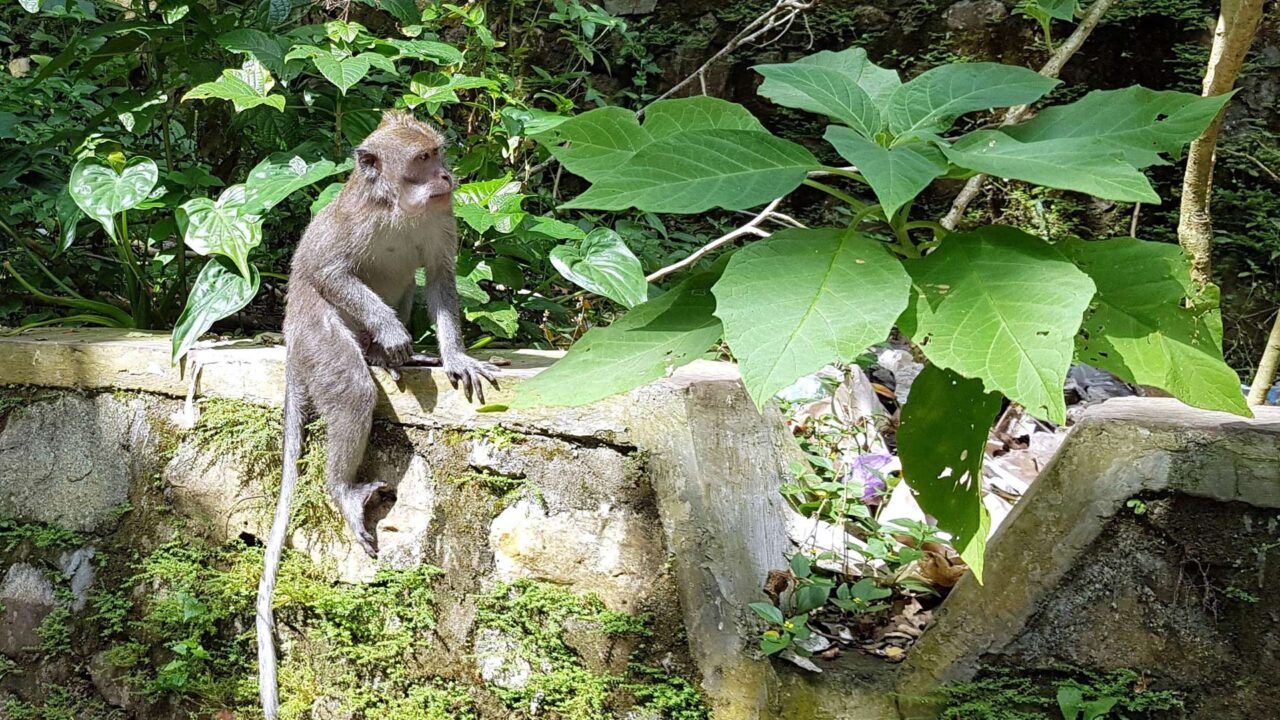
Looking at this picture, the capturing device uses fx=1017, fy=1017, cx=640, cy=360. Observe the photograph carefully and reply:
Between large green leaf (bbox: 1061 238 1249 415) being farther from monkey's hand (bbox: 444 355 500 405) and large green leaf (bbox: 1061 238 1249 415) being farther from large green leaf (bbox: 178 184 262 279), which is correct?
large green leaf (bbox: 178 184 262 279)

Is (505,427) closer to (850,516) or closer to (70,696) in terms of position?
(850,516)

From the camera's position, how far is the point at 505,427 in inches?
131

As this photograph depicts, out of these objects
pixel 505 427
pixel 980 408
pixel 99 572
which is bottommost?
pixel 99 572

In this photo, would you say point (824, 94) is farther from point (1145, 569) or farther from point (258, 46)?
point (258, 46)

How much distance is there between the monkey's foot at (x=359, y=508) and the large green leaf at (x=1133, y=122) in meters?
2.58

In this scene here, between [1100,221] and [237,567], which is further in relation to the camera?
[1100,221]

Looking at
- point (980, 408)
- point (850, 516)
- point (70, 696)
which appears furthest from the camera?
point (70, 696)

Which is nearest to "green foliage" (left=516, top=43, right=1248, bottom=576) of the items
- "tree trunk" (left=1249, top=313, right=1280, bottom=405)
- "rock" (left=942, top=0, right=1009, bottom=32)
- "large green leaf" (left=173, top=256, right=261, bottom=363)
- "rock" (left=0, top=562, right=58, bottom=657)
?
"tree trunk" (left=1249, top=313, right=1280, bottom=405)

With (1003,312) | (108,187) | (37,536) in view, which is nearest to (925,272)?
(1003,312)

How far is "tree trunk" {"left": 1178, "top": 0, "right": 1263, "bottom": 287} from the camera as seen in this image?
2842 mm

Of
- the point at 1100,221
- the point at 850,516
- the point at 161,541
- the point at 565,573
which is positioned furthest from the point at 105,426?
the point at 1100,221

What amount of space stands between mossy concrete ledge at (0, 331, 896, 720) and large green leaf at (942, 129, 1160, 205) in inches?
68.5

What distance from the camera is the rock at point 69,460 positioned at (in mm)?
4043

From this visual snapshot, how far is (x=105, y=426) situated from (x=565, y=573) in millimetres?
2126
